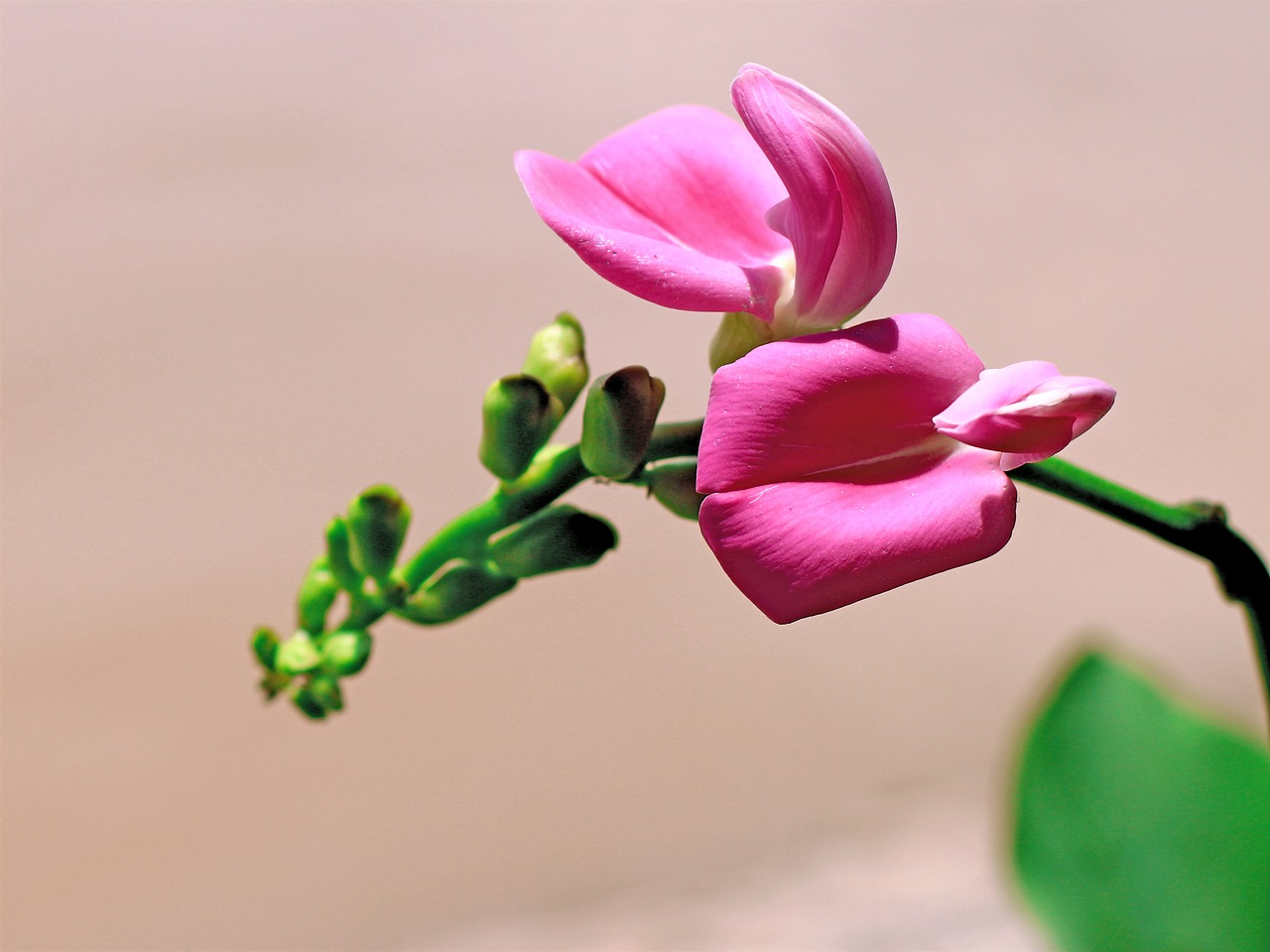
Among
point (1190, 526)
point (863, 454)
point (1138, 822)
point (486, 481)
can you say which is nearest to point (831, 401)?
point (863, 454)

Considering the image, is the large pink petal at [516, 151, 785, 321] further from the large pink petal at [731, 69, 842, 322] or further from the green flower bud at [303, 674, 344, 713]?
the green flower bud at [303, 674, 344, 713]

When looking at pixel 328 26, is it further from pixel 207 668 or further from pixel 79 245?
pixel 207 668

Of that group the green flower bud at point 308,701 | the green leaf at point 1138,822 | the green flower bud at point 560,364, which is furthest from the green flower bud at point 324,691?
the green leaf at point 1138,822

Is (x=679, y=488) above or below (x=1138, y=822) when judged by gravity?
above

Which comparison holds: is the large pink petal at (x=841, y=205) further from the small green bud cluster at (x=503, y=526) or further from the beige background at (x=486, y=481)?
the beige background at (x=486, y=481)

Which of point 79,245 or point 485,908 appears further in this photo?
point 485,908

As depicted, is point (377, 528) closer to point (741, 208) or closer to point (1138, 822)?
point (741, 208)

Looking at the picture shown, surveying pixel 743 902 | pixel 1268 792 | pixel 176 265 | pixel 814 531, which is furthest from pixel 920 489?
pixel 743 902
